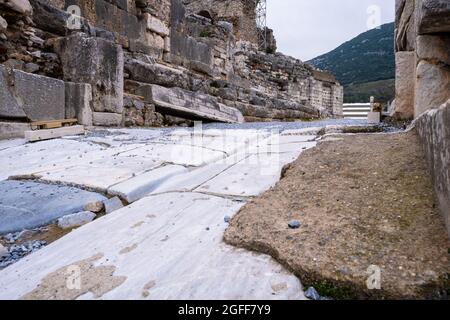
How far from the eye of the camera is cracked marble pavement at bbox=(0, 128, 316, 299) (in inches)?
43.4

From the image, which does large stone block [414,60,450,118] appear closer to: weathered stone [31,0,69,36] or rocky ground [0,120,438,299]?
rocky ground [0,120,438,299]

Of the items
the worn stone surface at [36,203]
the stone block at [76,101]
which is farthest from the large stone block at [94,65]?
the worn stone surface at [36,203]

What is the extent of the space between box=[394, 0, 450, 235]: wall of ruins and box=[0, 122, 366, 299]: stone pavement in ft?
2.42

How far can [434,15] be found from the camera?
90.2 inches

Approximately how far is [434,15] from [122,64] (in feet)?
17.1

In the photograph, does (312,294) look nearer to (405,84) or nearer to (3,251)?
(3,251)

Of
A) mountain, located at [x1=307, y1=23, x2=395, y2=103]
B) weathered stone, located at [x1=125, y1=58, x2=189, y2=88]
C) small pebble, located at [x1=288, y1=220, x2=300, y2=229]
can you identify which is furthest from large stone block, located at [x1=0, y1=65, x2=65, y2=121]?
mountain, located at [x1=307, y1=23, x2=395, y2=103]

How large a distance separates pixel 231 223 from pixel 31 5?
20.0ft

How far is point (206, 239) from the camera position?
1.44 metres

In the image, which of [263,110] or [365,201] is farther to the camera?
[263,110]

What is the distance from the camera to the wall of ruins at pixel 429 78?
1255 millimetres

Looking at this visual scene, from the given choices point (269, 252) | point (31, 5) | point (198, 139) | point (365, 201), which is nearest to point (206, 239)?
point (269, 252)

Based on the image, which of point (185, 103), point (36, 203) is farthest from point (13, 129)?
point (185, 103)
